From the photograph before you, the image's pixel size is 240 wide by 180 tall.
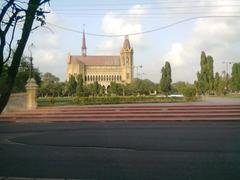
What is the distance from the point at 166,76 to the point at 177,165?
72.0 meters

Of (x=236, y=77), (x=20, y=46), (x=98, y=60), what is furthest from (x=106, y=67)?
(x=20, y=46)

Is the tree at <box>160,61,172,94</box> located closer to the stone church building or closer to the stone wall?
the stone wall

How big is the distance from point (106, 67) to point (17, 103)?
14095cm

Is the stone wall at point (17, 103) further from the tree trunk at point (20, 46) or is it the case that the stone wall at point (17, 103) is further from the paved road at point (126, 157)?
the tree trunk at point (20, 46)

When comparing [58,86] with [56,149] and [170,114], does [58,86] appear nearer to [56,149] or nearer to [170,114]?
[170,114]

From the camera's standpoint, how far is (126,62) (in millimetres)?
171500

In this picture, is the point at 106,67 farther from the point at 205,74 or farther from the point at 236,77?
the point at 205,74

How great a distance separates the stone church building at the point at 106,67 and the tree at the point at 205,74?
76140 millimetres

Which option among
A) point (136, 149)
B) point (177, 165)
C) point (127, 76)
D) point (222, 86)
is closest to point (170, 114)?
point (136, 149)

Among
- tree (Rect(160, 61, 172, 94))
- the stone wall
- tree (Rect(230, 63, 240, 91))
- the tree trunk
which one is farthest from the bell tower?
the tree trunk

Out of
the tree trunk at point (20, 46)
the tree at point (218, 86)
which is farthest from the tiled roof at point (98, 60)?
the tree trunk at point (20, 46)

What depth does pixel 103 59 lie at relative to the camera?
177375 millimetres

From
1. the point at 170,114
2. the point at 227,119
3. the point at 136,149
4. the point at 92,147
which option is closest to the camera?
the point at 136,149

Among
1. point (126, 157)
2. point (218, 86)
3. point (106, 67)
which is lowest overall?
point (126, 157)
